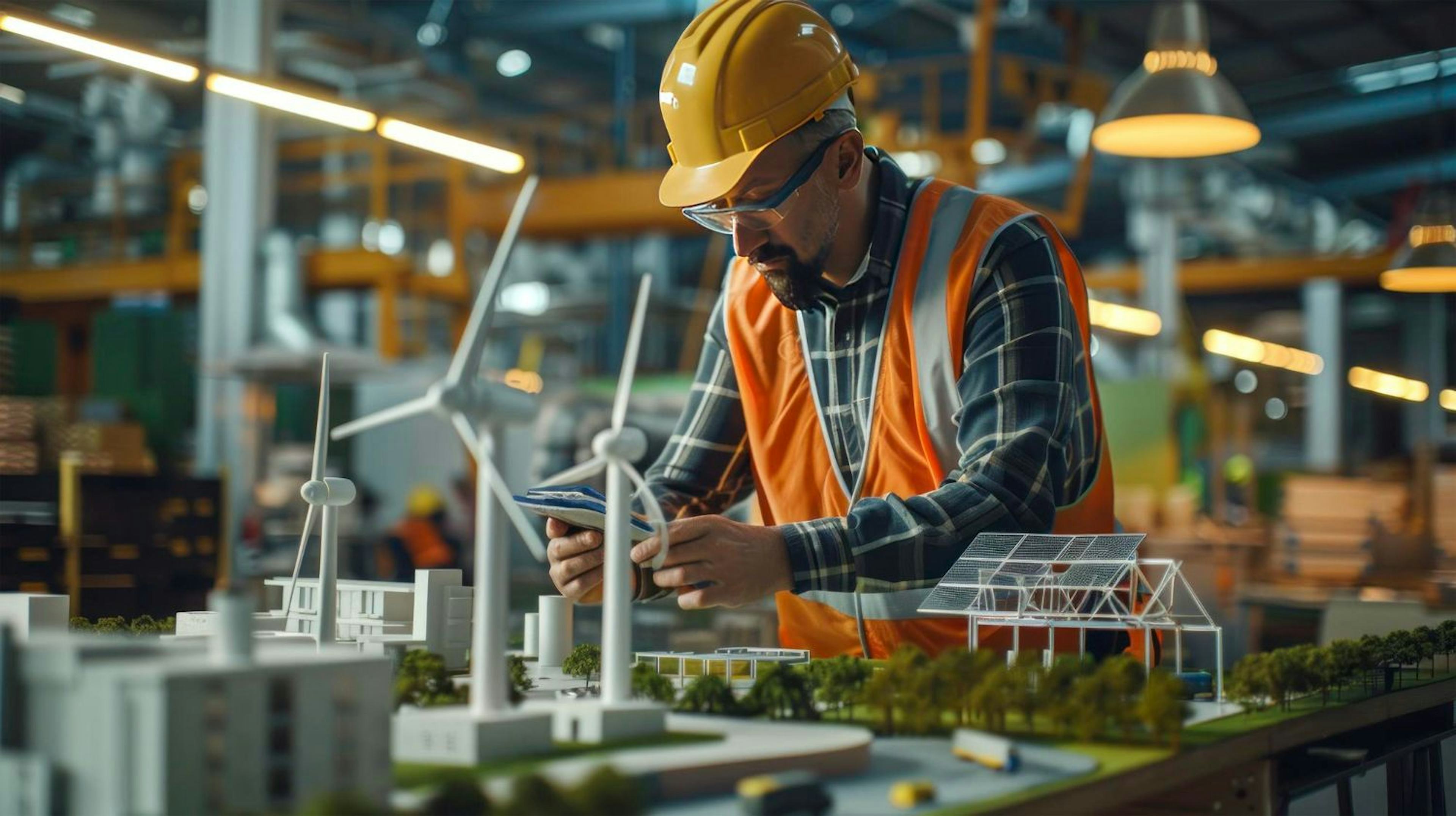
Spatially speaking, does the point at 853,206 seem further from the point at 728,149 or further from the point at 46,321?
the point at 46,321

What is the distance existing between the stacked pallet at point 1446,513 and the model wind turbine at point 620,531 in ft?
40.3

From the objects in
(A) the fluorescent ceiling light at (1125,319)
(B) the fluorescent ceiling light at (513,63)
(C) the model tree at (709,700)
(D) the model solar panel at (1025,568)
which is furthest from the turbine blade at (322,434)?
(B) the fluorescent ceiling light at (513,63)

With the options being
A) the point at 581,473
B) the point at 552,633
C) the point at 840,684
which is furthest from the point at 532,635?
the point at 840,684

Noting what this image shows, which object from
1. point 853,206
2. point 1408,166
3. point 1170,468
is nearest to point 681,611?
point 853,206

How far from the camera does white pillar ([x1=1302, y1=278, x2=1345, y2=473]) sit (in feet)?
94.0

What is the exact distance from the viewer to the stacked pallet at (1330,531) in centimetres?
1440

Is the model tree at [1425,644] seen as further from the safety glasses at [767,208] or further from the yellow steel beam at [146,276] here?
the yellow steel beam at [146,276]

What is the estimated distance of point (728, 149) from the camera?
3.28 metres

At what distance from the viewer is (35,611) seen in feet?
9.68

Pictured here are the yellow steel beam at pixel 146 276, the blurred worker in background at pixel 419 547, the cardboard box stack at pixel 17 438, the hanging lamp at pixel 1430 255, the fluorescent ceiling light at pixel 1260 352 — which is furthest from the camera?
the fluorescent ceiling light at pixel 1260 352

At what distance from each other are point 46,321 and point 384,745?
13.9 metres

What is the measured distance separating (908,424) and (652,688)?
111 cm

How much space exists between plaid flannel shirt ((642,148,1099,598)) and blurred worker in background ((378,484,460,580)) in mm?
8992

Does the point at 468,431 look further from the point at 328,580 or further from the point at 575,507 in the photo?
the point at 328,580
